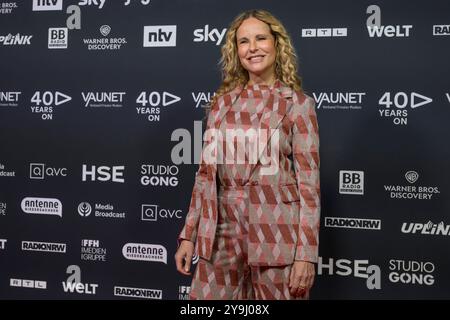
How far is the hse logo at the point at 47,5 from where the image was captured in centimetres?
328

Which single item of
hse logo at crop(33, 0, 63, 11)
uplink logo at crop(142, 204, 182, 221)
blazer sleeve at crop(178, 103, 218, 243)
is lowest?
uplink logo at crop(142, 204, 182, 221)

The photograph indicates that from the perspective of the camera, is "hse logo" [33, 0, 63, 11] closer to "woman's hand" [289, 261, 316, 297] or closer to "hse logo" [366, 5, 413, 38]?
"hse logo" [366, 5, 413, 38]

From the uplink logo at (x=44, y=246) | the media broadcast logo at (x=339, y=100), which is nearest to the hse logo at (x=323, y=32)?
the media broadcast logo at (x=339, y=100)

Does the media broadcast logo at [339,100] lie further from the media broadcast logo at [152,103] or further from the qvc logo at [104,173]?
the qvc logo at [104,173]

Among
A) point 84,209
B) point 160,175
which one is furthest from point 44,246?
point 160,175

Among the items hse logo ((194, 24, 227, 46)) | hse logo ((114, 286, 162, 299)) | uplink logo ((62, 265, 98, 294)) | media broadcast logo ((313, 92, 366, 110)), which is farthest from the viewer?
uplink logo ((62, 265, 98, 294))

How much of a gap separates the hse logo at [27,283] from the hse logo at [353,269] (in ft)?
5.71

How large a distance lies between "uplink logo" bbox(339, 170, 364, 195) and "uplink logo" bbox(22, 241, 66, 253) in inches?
69.1

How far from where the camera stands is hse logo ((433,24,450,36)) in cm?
270

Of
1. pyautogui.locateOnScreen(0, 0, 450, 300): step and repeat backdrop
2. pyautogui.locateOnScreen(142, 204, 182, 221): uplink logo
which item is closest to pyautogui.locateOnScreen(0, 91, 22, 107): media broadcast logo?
pyautogui.locateOnScreen(0, 0, 450, 300): step and repeat backdrop

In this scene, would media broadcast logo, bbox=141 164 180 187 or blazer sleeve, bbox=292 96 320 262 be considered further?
media broadcast logo, bbox=141 164 180 187

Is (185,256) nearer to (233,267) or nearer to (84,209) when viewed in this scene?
(233,267)

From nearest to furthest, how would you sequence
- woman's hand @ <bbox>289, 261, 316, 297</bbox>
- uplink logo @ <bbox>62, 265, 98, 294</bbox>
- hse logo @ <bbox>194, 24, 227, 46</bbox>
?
woman's hand @ <bbox>289, 261, 316, 297</bbox> → hse logo @ <bbox>194, 24, 227, 46</bbox> → uplink logo @ <bbox>62, 265, 98, 294</bbox>

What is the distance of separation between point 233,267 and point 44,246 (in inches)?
72.7
